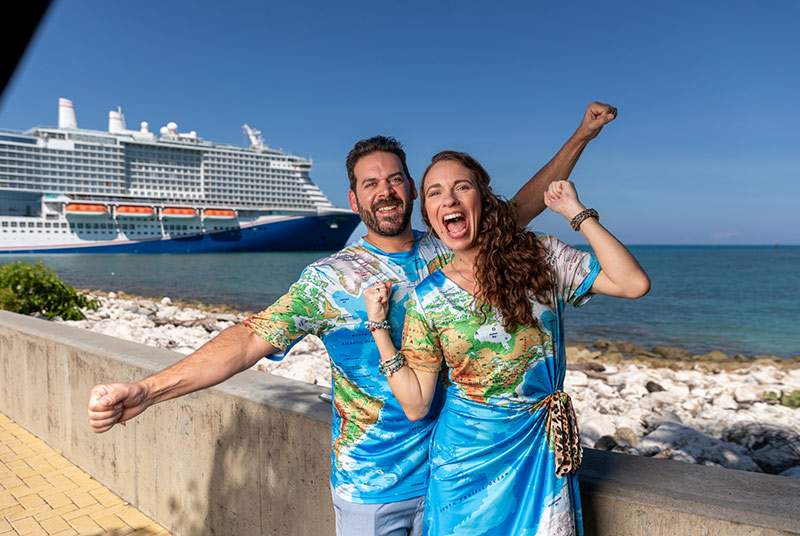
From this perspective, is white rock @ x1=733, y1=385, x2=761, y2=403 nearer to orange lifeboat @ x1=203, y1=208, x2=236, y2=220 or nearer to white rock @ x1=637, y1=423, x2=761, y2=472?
white rock @ x1=637, y1=423, x2=761, y2=472

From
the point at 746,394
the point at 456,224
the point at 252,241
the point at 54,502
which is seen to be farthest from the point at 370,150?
the point at 252,241

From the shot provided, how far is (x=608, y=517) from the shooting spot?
1.69 metres

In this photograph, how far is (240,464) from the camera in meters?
2.66

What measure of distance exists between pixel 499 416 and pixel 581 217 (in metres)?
0.53

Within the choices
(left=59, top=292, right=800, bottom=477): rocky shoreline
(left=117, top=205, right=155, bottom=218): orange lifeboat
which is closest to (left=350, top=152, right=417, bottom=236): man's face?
(left=59, top=292, right=800, bottom=477): rocky shoreline

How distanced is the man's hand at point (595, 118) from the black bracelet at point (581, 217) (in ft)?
1.80

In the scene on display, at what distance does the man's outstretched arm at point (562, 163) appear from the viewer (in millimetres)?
2008

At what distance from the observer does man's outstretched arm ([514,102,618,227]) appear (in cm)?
201

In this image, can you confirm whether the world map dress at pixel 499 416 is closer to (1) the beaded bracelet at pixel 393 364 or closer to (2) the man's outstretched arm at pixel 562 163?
(1) the beaded bracelet at pixel 393 364

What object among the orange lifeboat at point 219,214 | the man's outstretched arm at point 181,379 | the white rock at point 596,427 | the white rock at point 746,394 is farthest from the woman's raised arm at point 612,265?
the orange lifeboat at point 219,214

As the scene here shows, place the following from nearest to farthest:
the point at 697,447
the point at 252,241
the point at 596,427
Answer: the point at 697,447, the point at 596,427, the point at 252,241

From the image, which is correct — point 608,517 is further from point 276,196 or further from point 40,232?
point 276,196

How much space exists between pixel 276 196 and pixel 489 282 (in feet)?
236

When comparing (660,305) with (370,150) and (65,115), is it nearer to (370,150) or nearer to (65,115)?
(370,150)
